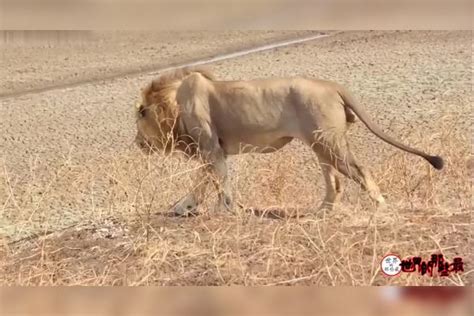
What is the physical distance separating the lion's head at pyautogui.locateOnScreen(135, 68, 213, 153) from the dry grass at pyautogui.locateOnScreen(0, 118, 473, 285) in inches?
4.4

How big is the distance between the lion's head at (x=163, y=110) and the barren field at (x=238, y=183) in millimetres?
94

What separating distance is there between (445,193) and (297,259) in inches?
34.9

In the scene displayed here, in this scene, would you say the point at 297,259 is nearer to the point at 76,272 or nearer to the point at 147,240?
the point at 147,240

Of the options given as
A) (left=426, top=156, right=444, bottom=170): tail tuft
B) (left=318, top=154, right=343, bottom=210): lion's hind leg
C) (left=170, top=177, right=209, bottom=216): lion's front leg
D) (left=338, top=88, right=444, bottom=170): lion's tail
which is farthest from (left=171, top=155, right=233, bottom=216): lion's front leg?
(left=426, top=156, right=444, bottom=170): tail tuft

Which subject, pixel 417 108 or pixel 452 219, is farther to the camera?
pixel 417 108

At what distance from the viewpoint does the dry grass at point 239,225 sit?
8.68 ft

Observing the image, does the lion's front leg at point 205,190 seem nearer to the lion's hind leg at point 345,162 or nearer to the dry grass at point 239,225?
the dry grass at point 239,225

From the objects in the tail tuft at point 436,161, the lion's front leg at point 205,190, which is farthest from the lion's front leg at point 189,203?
the tail tuft at point 436,161

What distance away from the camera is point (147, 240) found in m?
2.90

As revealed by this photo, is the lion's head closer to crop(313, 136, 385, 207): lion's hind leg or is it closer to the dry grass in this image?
the dry grass

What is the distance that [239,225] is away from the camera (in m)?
2.94

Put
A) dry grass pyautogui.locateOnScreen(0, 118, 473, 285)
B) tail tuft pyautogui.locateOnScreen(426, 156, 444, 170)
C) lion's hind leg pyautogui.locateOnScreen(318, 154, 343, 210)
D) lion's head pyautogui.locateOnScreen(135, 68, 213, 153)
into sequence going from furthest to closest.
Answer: lion's head pyautogui.locateOnScreen(135, 68, 213, 153), lion's hind leg pyautogui.locateOnScreen(318, 154, 343, 210), tail tuft pyautogui.locateOnScreen(426, 156, 444, 170), dry grass pyautogui.locateOnScreen(0, 118, 473, 285)

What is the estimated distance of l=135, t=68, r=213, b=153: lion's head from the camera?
11.1 feet
